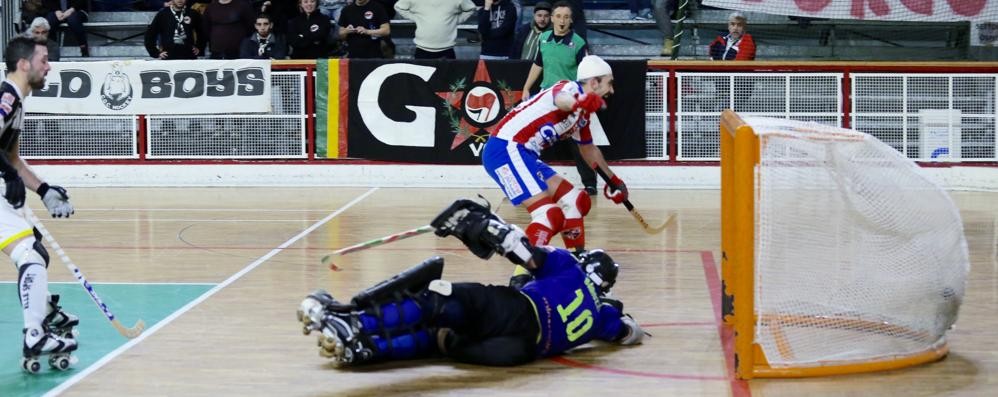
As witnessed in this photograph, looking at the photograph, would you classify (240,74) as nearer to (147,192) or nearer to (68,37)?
(147,192)

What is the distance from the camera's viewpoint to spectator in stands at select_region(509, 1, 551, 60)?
54.7 ft

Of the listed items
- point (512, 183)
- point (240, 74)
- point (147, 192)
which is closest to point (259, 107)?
point (240, 74)

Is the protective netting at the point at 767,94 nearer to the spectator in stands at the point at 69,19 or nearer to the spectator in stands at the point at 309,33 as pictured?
the spectator in stands at the point at 309,33

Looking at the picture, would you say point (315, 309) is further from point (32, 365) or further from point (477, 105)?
point (477, 105)

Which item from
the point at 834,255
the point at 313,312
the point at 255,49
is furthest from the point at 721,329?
the point at 255,49

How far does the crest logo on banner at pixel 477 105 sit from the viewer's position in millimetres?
17109

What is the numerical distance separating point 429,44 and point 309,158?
211 centimetres

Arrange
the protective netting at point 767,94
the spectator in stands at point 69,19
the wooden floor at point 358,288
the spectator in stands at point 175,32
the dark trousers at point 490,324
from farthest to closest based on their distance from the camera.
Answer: the spectator in stands at point 69,19 < the spectator in stands at point 175,32 < the protective netting at point 767,94 < the dark trousers at point 490,324 < the wooden floor at point 358,288

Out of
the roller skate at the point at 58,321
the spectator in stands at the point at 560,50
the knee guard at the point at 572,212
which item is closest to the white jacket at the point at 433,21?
the spectator in stands at the point at 560,50

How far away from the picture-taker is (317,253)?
39.0ft

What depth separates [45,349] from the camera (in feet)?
23.9

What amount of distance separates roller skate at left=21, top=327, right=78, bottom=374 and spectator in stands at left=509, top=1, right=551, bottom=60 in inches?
389

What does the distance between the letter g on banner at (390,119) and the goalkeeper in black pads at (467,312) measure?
389 inches

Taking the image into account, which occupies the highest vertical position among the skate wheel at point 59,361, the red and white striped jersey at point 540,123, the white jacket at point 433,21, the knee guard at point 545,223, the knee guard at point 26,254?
the white jacket at point 433,21
